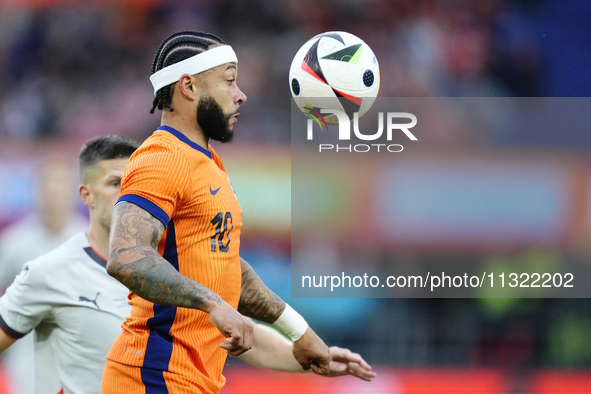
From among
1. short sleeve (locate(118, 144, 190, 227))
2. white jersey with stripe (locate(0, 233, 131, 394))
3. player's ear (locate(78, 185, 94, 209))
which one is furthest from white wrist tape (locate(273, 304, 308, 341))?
player's ear (locate(78, 185, 94, 209))

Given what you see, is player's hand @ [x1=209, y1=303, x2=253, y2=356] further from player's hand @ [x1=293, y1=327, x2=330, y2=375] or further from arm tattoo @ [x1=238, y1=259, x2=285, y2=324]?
player's hand @ [x1=293, y1=327, x2=330, y2=375]

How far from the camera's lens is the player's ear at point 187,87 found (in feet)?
8.20

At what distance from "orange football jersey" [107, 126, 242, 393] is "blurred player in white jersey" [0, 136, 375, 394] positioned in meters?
0.53

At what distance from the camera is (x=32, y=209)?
685 centimetres

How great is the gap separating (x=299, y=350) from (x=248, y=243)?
3.83 m

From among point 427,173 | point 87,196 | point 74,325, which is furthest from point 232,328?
point 427,173

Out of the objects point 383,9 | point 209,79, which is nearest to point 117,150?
point 209,79

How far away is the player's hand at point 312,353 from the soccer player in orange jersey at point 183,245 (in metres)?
0.07

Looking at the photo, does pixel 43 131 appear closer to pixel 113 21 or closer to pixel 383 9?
pixel 113 21

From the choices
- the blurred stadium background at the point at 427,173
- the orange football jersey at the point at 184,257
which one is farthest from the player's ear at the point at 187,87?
the blurred stadium background at the point at 427,173

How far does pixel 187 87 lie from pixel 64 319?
A: 115 centimetres

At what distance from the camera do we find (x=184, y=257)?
2.29 meters

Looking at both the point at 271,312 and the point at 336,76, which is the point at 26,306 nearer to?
the point at 271,312

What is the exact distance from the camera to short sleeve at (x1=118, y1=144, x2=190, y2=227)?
83.3 inches
